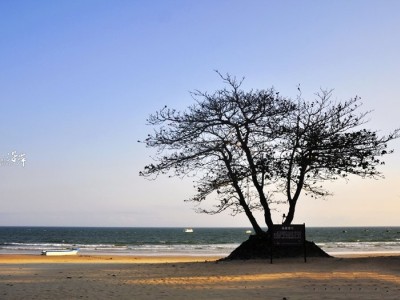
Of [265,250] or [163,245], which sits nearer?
[265,250]

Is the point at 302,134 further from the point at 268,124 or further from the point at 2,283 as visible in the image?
the point at 2,283

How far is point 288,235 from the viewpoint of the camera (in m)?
21.4

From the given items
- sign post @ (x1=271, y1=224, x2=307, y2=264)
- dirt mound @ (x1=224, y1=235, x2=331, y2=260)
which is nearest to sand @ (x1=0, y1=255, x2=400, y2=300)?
sign post @ (x1=271, y1=224, x2=307, y2=264)

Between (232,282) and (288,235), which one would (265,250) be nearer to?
(288,235)

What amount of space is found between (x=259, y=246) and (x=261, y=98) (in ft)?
21.4

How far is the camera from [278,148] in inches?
934

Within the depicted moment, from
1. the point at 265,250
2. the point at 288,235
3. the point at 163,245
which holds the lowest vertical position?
the point at 163,245

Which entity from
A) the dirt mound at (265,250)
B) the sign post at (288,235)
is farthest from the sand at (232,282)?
the dirt mound at (265,250)

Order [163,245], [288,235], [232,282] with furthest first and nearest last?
1. [163,245]
2. [288,235]
3. [232,282]

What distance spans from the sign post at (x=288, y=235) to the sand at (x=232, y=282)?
31.5 inches

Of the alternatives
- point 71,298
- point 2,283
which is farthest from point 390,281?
point 2,283

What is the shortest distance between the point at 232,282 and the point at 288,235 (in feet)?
21.0

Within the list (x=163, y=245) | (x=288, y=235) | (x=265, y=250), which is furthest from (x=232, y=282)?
(x=163, y=245)

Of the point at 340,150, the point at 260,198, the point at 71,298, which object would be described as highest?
the point at 340,150
